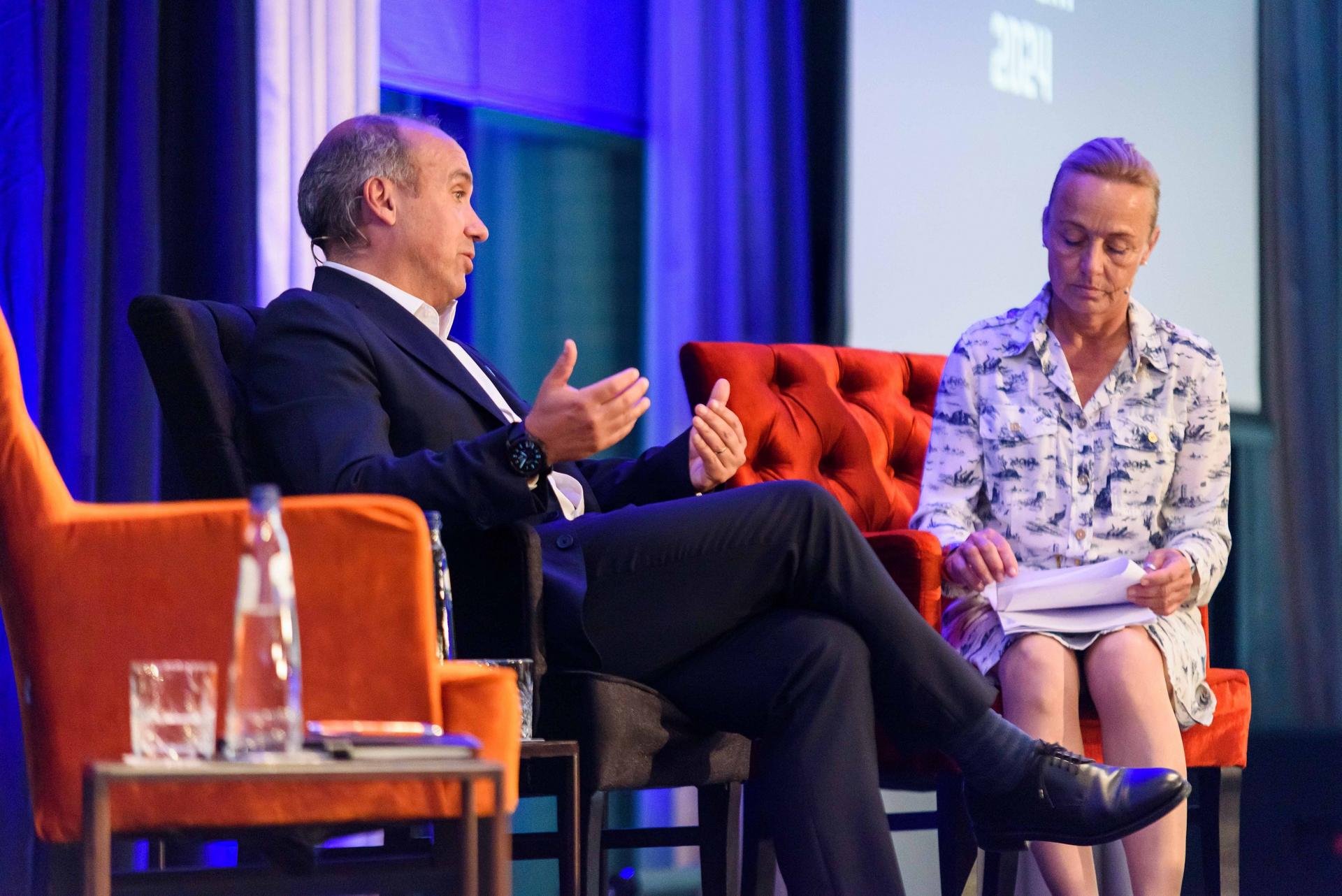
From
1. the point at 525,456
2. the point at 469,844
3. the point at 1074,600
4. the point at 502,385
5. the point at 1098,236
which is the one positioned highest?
the point at 1098,236

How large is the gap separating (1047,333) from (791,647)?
0.89 metres

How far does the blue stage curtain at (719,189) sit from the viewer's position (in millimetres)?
3486

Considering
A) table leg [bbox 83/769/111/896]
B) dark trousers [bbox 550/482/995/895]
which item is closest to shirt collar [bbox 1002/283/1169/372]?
dark trousers [bbox 550/482/995/895]

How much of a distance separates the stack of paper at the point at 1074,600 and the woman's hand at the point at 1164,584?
0.01 metres

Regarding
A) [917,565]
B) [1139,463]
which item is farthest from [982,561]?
[1139,463]

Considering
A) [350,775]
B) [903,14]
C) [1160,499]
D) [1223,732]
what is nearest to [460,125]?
[903,14]

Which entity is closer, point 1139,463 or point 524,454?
point 524,454

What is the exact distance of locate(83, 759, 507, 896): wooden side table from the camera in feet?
3.47

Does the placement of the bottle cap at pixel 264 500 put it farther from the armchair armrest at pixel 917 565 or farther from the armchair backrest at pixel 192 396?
the armchair armrest at pixel 917 565

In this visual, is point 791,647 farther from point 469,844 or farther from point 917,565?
point 469,844

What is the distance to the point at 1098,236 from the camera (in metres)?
2.31

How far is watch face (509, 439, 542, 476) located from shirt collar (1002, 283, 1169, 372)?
96cm

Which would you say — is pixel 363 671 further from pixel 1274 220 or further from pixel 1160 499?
pixel 1274 220

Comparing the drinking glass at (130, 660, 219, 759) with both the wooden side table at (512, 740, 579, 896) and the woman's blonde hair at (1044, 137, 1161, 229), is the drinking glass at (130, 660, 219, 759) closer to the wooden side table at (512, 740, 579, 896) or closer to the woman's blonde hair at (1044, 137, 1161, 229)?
the wooden side table at (512, 740, 579, 896)
